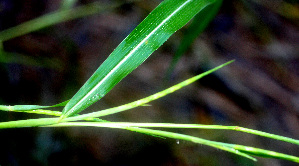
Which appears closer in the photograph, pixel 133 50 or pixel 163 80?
pixel 133 50

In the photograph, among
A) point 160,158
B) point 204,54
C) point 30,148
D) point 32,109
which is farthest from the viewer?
point 204,54

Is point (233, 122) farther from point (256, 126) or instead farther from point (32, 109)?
point (32, 109)

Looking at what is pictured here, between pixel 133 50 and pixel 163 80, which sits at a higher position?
pixel 133 50

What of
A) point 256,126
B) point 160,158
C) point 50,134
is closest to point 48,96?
point 50,134

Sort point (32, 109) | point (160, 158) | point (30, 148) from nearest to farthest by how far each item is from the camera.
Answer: point (32, 109) → point (30, 148) → point (160, 158)

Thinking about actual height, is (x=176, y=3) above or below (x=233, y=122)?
above

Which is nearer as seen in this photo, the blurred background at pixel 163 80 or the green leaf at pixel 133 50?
the green leaf at pixel 133 50
